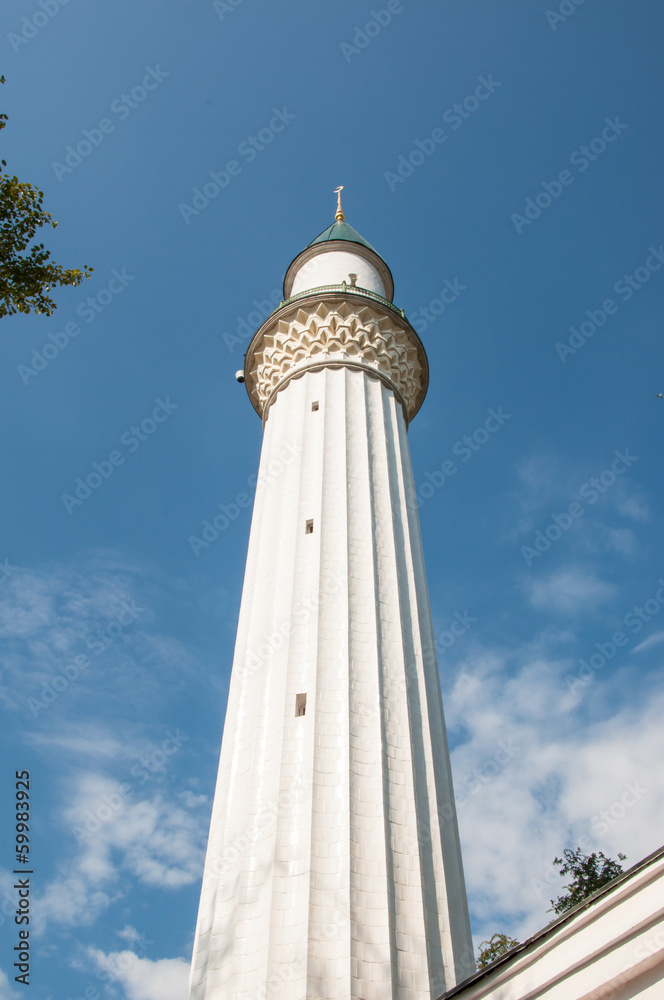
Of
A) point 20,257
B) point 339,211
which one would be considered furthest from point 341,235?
point 20,257

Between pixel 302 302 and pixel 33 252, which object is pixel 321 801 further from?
pixel 302 302

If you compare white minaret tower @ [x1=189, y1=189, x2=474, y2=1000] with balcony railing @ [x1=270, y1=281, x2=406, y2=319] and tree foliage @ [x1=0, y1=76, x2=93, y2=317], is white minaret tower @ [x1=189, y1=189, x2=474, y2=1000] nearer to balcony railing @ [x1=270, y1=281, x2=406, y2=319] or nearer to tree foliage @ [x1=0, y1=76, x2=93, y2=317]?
balcony railing @ [x1=270, y1=281, x2=406, y2=319]

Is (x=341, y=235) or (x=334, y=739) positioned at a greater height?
(x=341, y=235)

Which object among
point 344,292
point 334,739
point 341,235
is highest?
point 341,235

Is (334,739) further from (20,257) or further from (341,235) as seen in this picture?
(341,235)

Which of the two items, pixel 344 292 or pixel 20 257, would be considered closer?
pixel 20 257

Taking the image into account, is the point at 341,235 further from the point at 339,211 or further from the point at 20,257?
the point at 20,257

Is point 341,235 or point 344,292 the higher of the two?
point 341,235

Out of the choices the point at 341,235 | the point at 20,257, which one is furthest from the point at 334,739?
the point at 341,235

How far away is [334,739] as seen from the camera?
47.3ft

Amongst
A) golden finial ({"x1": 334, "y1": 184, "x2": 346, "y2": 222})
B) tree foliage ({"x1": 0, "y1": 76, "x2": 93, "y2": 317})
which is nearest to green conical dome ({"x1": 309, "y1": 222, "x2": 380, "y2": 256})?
golden finial ({"x1": 334, "y1": 184, "x2": 346, "y2": 222})

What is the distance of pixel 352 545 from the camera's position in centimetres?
1795

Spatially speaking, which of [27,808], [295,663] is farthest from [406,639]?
[27,808]

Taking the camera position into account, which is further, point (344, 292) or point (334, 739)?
point (344, 292)
